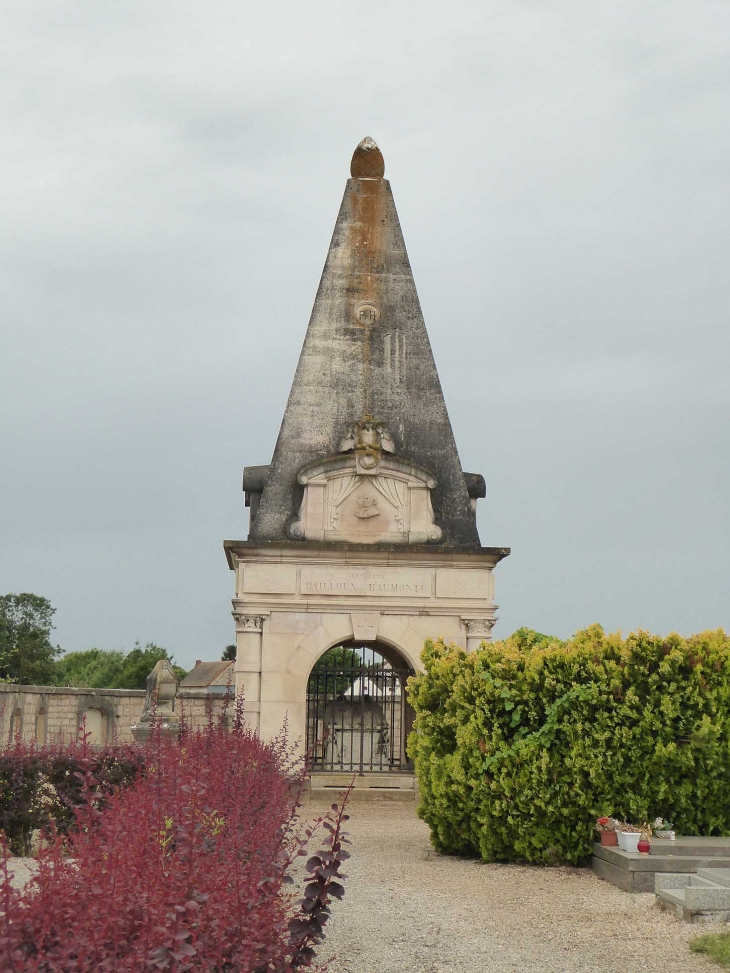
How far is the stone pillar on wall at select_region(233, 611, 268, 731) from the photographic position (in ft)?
59.2

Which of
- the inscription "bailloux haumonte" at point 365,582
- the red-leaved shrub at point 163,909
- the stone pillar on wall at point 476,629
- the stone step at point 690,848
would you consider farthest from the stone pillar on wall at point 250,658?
the red-leaved shrub at point 163,909

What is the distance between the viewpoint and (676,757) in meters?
11.1

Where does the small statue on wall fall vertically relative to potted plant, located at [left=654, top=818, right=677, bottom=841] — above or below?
above

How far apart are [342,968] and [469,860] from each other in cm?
533

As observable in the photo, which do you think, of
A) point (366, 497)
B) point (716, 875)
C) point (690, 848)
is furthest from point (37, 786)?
point (366, 497)

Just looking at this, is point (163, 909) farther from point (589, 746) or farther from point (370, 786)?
point (370, 786)

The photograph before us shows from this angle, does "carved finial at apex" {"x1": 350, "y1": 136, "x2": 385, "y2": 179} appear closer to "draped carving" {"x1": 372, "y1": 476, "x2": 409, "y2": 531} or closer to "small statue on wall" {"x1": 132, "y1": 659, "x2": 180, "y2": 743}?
"draped carving" {"x1": 372, "y1": 476, "x2": 409, "y2": 531}

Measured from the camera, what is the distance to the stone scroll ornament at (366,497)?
1848 cm

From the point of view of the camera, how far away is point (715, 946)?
7270 mm

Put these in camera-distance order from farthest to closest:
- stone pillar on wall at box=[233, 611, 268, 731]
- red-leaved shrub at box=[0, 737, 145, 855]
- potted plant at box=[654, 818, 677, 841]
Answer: stone pillar on wall at box=[233, 611, 268, 731] < red-leaved shrub at box=[0, 737, 145, 855] < potted plant at box=[654, 818, 677, 841]

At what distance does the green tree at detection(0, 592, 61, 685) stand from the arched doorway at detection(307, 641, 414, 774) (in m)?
36.3

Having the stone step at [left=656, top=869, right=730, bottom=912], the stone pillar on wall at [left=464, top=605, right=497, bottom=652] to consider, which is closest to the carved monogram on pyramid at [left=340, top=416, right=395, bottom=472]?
the stone pillar on wall at [left=464, top=605, right=497, bottom=652]

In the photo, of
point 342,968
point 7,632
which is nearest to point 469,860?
point 342,968

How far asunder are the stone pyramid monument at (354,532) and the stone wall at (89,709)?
4.06m
